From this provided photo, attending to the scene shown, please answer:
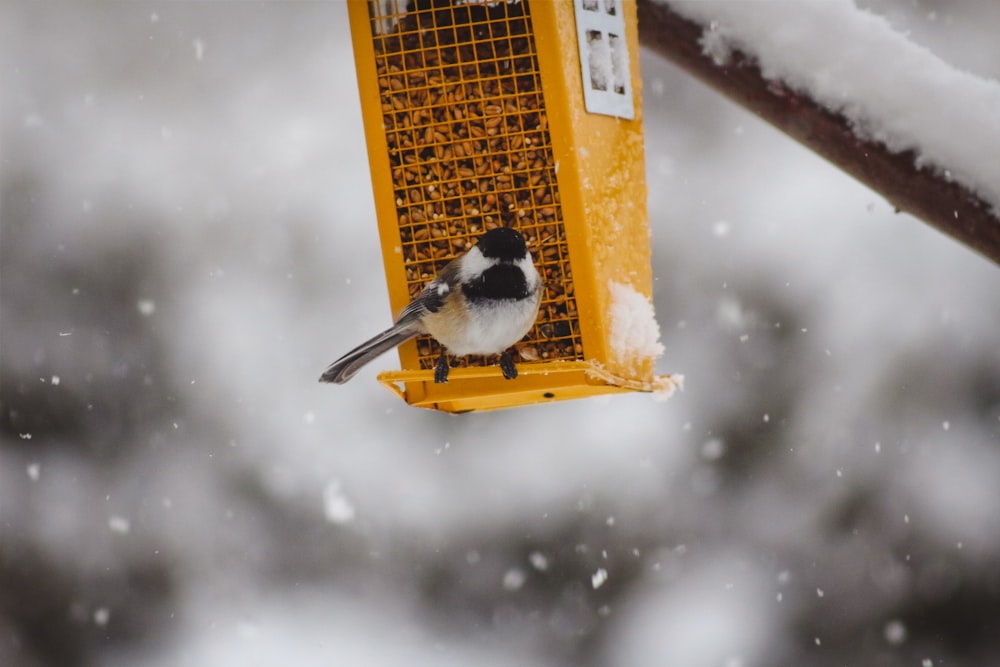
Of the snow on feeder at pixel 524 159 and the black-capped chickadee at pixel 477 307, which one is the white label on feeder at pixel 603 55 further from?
the black-capped chickadee at pixel 477 307

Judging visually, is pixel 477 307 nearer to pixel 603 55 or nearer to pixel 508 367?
pixel 508 367

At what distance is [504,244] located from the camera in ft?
7.12

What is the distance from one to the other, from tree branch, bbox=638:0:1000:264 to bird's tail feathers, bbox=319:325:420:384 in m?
0.87

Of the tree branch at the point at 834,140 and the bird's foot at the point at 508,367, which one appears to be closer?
the tree branch at the point at 834,140

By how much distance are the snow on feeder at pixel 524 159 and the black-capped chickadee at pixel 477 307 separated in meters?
0.08

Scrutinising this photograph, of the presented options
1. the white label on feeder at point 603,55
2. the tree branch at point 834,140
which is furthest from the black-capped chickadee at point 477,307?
the tree branch at point 834,140

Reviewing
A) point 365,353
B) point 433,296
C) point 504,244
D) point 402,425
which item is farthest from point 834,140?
point 402,425

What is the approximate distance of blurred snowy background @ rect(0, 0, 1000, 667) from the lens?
588 cm

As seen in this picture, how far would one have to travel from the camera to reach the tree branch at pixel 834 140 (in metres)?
1.61

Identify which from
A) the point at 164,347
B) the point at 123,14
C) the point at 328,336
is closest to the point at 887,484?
the point at 328,336

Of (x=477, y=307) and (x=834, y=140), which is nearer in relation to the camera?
(x=834, y=140)

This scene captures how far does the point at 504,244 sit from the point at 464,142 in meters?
0.34

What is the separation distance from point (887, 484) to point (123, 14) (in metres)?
5.21

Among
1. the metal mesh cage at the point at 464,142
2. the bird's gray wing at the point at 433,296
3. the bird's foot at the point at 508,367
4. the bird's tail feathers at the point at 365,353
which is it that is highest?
the metal mesh cage at the point at 464,142
